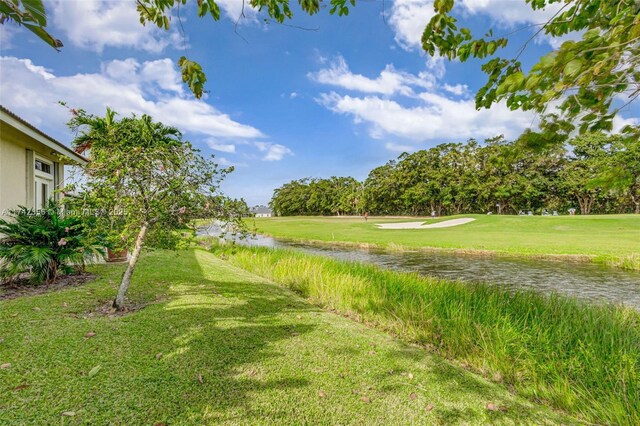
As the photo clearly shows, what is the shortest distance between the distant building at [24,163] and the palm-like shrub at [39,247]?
→ 1575 mm

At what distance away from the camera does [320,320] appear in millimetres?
5223

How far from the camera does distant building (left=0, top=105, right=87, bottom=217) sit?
25.5ft

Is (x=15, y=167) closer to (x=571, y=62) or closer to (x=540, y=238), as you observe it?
(x=571, y=62)

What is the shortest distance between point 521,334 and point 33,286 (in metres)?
8.51

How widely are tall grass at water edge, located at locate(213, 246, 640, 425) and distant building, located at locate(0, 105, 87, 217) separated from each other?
25.4 ft

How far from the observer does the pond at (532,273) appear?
898 cm

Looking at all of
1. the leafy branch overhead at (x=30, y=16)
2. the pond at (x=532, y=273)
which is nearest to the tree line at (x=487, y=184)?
the pond at (x=532, y=273)

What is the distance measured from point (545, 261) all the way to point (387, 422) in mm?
14467

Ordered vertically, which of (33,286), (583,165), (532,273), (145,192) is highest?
(583,165)

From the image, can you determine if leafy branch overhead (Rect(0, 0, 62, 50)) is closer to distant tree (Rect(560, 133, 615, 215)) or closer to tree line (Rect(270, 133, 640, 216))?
tree line (Rect(270, 133, 640, 216))

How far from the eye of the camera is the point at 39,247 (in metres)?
6.22

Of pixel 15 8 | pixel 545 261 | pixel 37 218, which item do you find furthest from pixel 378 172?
pixel 15 8

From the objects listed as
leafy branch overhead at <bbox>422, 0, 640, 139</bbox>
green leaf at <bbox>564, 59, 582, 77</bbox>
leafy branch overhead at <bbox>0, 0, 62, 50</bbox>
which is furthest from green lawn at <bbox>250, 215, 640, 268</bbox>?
leafy branch overhead at <bbox>0, 0, 62, 50</bbox>

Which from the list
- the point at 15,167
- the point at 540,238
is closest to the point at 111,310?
the point at 15,167
